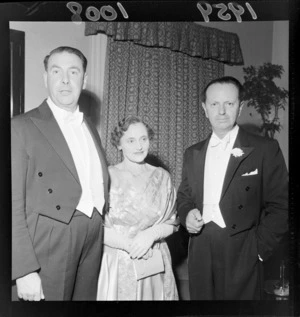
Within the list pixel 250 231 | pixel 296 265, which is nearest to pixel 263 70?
pixel 250 231

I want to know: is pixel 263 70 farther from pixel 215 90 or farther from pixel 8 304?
pixel 8 304

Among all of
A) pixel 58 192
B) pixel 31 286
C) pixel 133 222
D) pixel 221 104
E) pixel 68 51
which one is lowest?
pixel 31 286

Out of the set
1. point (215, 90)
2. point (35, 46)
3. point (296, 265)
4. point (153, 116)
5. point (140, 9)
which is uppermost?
point (140, 9)

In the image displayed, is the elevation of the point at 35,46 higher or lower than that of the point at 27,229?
higher

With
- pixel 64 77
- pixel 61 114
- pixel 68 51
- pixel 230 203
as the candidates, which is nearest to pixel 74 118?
pixel 61 114

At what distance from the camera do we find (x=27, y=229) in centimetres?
150

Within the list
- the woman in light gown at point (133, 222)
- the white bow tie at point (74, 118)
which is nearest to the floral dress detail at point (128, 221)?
the woman in light gown at point (133, 222)

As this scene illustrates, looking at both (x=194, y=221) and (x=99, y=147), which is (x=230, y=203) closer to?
(x=194, y=221)

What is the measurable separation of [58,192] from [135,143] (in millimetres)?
355

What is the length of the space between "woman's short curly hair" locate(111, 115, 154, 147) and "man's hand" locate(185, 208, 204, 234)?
345 mm

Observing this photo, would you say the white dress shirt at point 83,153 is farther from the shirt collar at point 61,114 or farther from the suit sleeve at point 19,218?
the suit sleeve at point 19,218

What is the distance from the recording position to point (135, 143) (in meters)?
1.53

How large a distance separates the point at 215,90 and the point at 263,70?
0.21 m

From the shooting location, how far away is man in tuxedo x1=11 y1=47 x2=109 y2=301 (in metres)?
1.50
